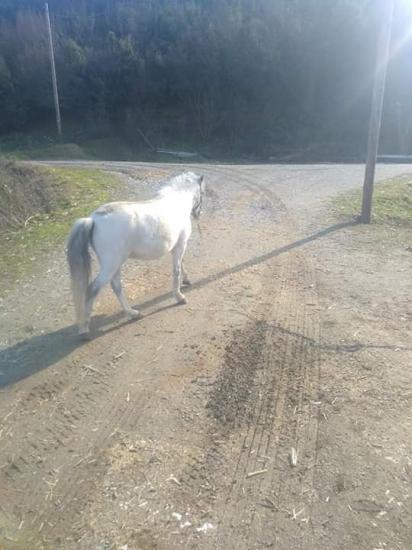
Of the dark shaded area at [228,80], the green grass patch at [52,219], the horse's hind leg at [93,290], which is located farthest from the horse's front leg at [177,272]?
the dark shaded area at [228,80]

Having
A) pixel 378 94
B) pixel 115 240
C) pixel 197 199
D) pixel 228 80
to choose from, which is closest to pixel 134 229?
pixel 115 240

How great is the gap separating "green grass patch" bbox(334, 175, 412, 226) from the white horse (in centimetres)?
632

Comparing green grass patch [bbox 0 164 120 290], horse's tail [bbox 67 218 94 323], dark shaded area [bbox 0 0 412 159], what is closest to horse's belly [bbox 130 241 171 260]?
horse's tail [bbox 67 218 94 323]

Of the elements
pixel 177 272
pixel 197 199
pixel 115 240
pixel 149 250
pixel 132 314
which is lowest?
pixel 132 314

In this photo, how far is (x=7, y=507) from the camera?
11.4 feet

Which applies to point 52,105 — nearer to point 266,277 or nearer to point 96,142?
point 96,142

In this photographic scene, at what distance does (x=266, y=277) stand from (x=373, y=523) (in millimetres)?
4641

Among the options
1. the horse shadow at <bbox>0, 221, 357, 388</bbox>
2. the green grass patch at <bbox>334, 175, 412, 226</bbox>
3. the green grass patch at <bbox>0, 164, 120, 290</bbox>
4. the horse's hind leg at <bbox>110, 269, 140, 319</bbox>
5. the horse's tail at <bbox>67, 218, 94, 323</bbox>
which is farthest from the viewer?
the green grass patch at <bbox>334, 175, 412, 226</bbox>

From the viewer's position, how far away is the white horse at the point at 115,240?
5.56 m

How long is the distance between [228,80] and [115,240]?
34.6 metres

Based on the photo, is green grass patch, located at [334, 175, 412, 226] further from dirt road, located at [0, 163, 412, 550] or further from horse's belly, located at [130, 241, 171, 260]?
horse's belly, located at [130, 241, 171, 260]

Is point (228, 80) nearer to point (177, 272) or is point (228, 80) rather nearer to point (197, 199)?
point (197, 199)

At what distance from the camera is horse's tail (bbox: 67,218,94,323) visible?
5512mm

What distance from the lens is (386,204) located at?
478 inches
